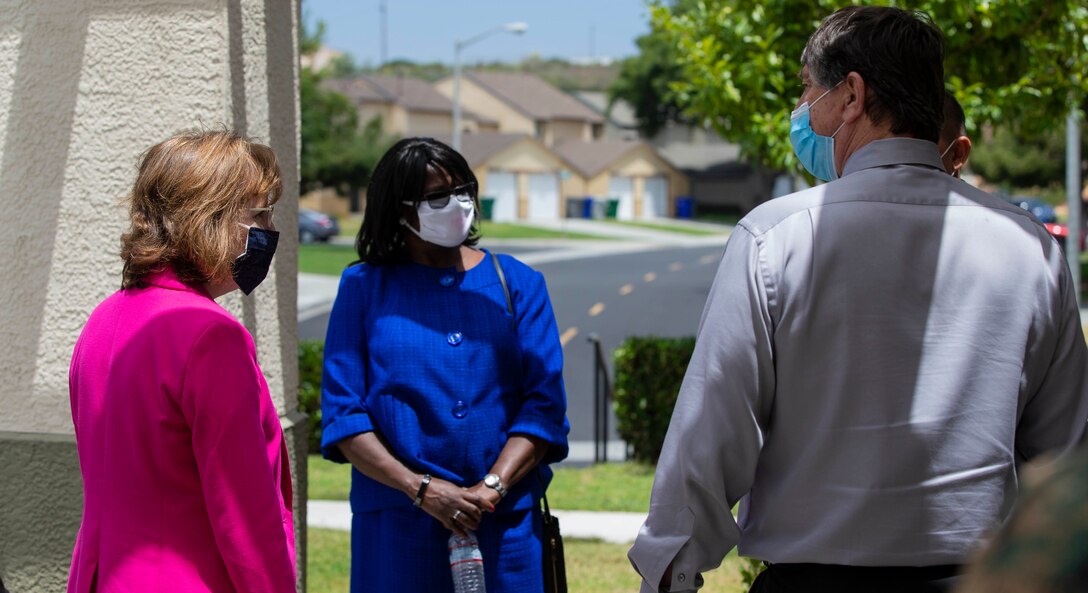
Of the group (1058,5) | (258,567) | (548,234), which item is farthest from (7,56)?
(548,234)

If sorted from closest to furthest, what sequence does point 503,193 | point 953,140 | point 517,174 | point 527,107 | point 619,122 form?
point 953,140, point 503,193, point 517,174, point 527,107, point 619,122

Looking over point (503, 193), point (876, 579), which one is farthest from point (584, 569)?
point (503, 193)

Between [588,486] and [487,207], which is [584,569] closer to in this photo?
[588,486]

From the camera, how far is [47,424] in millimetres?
4059

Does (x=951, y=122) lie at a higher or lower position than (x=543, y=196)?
higher

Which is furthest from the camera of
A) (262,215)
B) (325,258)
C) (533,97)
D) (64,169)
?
(533,97)

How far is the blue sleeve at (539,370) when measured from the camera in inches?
139

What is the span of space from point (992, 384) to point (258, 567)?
59.5 inches

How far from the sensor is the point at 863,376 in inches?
89.0

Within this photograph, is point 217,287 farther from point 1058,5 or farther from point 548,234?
point 548,234

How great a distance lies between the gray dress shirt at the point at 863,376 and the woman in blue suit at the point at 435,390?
1.18 m

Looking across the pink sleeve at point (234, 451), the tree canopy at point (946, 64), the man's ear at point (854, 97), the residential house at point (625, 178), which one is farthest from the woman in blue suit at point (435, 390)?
the residential house at point (625, 178)

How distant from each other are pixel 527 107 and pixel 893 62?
3071 inches

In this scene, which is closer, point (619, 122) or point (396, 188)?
point (396, 188)
